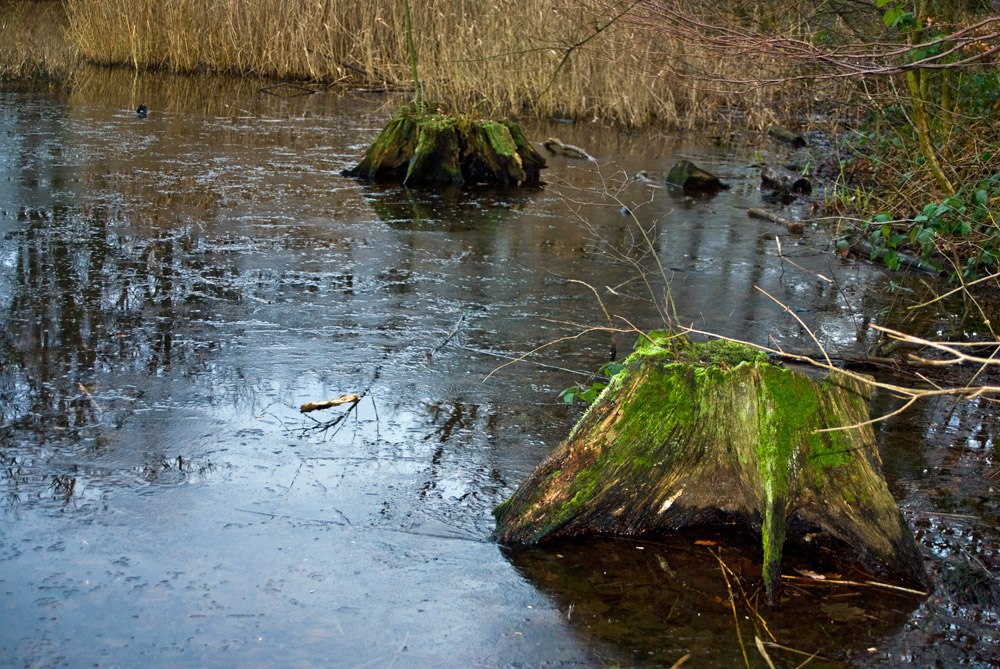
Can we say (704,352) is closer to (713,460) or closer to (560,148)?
(713,460)

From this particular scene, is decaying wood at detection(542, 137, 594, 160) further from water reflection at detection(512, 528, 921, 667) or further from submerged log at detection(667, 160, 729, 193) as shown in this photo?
water reflection at detection(512, 528, 921, 667)

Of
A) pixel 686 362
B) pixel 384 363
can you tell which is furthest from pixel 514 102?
pixel 686 362

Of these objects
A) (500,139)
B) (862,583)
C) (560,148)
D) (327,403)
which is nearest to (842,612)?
(862,583)

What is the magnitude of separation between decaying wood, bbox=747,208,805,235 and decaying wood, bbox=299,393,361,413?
5.49 m

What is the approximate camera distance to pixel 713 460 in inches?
134

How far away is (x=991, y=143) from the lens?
673cm

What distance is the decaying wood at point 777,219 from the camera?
8617 mm

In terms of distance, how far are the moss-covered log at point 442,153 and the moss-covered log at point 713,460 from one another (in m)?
6.90

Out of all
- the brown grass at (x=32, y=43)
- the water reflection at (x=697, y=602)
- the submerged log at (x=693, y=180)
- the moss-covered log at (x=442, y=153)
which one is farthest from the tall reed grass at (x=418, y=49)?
the water reflection at (x=697, y=602)

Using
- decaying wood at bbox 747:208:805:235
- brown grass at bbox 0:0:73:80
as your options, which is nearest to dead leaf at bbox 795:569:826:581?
decaying wood at bbox 747:208:805:235

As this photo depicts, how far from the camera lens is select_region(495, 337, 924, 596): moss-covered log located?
326 centimetres

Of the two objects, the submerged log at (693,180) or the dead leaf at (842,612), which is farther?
the submerged log at (693,180)

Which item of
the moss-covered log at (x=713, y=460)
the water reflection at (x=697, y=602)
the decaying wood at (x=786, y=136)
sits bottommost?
the water reflection at (x=697, y=602)

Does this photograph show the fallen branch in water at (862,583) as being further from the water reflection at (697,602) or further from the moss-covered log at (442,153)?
the moss-covered log at (442,153)
